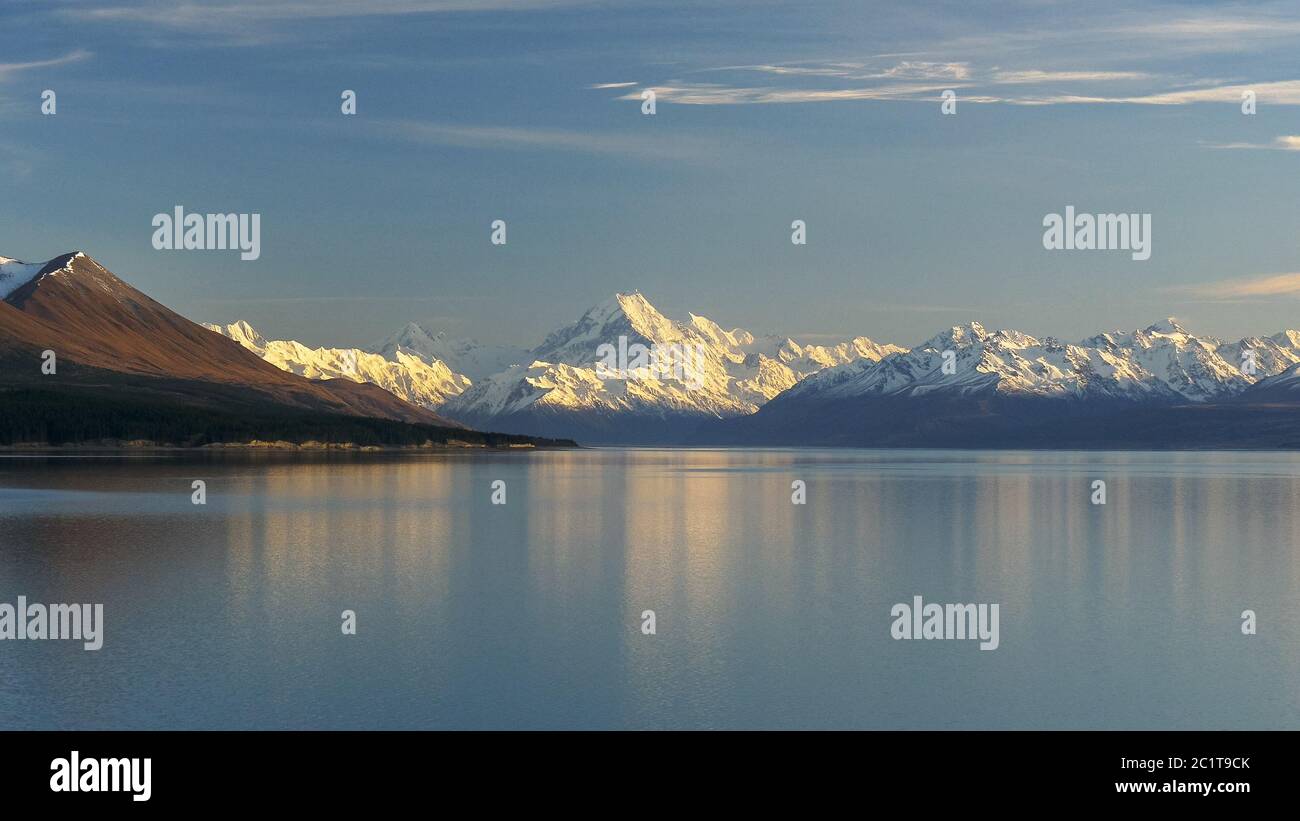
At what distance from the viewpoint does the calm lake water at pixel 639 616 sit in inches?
1316

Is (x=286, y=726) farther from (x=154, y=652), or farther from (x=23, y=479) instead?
(x=23, y=479)

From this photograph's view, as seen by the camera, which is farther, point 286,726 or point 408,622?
point 408,622

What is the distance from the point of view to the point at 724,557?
213 ft

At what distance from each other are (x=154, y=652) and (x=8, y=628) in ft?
23.6

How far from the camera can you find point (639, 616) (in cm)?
4612

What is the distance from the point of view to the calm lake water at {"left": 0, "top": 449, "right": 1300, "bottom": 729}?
3344cm

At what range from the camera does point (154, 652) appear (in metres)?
38.8

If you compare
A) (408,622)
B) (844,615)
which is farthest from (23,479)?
(844,615)
